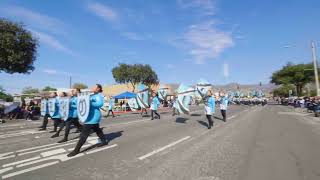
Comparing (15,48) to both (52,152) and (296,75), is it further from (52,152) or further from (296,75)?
(296,75)

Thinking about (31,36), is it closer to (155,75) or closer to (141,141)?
(141,141)

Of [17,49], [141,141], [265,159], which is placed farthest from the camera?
[17,49]

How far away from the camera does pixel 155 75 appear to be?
77000 millimetres

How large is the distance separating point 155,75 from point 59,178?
70.8m

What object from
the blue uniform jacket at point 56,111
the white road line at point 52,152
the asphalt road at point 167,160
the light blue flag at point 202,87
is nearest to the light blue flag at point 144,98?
the light blue flag at point 202,87

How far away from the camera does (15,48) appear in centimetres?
3003

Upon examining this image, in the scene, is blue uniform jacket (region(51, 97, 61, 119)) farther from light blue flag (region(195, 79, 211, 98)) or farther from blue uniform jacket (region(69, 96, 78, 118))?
light blue flag (region(195, 79, 211, 98))

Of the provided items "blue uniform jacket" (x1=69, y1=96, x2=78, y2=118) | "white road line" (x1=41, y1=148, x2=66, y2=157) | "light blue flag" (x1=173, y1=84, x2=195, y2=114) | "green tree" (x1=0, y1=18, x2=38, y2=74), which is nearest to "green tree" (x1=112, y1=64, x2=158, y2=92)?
"green tree" (x1=0, y1=18, x2=38, y2=74)

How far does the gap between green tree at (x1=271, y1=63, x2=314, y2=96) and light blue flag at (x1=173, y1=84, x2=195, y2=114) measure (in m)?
60.8

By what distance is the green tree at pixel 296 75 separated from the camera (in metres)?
76.9

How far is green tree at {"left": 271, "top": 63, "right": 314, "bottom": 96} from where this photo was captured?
76875mm

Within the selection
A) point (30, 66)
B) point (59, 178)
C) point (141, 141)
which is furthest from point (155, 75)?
point (59, 178)

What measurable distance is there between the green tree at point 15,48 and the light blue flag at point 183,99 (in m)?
16.1

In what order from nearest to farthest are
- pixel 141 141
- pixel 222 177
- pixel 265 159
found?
pixel 222 177 < pixel 265 159 < pixel 141 141
